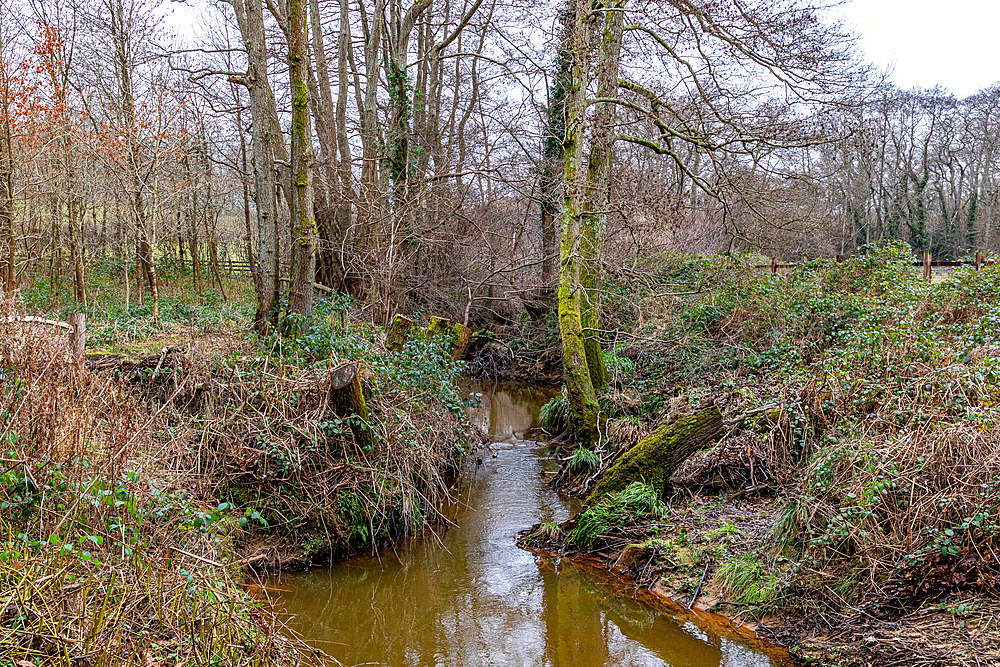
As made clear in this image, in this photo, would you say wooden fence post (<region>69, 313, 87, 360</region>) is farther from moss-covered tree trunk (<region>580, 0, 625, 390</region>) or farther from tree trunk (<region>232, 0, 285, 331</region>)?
moss-covered tree trunk (<region>580, 0, 625, 390</region>)

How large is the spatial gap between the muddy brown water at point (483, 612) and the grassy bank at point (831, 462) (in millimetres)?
485

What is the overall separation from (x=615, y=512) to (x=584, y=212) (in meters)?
4.48

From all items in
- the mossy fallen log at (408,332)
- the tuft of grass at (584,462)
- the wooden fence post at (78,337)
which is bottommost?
the tuft of grass at (584,462)

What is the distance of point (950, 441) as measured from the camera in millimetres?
5430

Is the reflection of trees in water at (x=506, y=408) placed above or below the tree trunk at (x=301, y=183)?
below

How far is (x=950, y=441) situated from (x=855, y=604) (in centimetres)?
151

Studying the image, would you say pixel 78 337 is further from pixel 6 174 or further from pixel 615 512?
pixel 6 174

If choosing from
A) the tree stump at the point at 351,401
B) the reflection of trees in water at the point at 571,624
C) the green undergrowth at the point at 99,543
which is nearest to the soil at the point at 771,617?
the reflection of trees in water at the point at 571,624

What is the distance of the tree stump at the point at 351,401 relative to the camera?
7.25m

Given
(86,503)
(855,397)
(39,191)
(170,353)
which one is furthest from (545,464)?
(39,191)

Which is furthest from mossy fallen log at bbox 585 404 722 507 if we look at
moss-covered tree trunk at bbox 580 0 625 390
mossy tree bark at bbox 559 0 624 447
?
moss-covered tree trunk at bbox 580 0 625 390

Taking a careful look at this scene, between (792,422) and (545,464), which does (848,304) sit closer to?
(792,422)

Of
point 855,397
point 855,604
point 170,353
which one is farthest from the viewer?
point 170,353

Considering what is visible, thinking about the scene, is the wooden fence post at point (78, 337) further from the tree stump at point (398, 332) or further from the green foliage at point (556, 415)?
the green foliage at point (556, 415)
